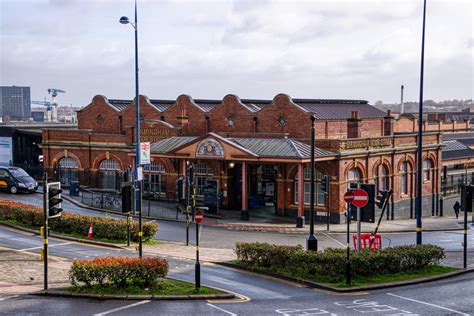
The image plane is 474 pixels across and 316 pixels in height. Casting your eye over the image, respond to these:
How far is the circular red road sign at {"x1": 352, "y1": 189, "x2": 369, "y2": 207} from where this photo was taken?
77.8 feet

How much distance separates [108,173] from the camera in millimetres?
55250

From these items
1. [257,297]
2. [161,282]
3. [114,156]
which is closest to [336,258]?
[257,297]

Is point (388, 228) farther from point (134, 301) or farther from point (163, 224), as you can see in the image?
point (134, 301)

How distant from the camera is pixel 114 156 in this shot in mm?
54750

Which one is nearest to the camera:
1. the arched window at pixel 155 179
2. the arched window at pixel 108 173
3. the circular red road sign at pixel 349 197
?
the circular red road sign at pixel 349 197

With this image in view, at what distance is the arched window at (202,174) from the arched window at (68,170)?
1320 centimetres

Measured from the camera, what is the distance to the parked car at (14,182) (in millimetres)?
51403

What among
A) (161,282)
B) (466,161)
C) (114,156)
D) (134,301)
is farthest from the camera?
(466,161)

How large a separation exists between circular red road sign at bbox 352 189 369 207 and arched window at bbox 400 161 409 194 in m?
28.1

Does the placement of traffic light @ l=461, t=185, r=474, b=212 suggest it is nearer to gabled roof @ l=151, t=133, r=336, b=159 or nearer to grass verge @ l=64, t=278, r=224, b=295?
grass verge @ l=64, t=278, r=224, b=295

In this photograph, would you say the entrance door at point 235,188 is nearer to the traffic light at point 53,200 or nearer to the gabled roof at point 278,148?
the gabled roof at point 278,148

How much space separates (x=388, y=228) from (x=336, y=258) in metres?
20.8

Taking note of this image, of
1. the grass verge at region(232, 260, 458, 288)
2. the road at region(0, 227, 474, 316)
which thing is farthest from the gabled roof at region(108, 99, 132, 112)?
the road at region(0, 227, 474, 316)

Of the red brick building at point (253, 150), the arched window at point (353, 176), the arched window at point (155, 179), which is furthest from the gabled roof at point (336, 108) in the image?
the arched window at point (155, 179)
